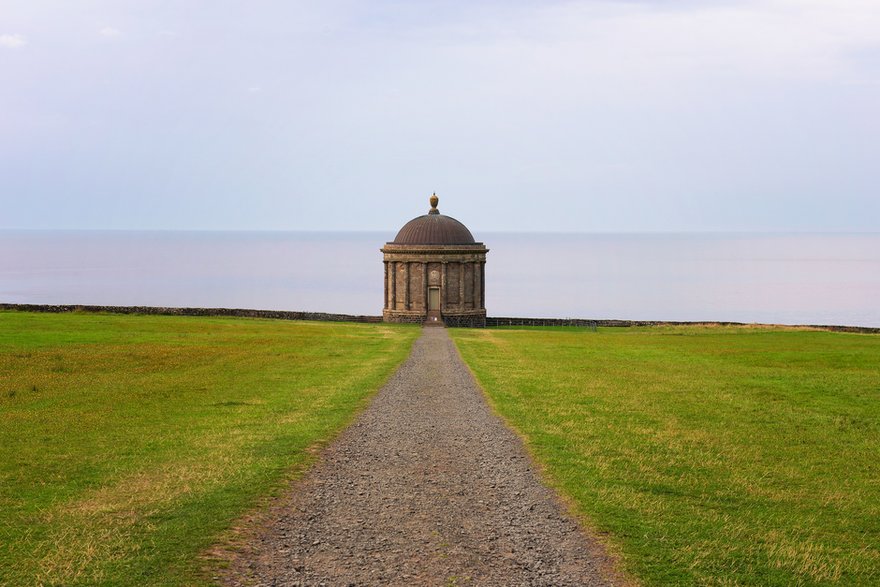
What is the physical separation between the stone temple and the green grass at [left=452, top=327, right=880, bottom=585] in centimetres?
3214

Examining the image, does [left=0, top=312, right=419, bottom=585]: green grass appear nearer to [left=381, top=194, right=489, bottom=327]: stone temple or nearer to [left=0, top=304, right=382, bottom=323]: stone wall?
[left=0, top=304, right=382, bottom=323]: stone wall

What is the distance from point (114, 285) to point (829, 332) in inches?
6227

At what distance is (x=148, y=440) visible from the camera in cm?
2119

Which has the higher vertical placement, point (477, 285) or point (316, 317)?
point (477, 285)

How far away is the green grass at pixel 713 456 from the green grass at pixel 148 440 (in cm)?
588

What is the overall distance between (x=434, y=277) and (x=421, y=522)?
61.2 metres

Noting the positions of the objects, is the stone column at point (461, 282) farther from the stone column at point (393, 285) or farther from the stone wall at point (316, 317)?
the stone column at point (393, 285)

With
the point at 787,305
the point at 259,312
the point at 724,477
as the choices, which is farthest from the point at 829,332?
the point at 787,305

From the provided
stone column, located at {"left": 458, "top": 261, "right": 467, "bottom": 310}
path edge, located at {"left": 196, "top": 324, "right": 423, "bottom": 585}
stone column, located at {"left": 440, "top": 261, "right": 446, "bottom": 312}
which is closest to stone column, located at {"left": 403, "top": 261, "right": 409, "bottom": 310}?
stone column, located at {"left": 440, "top": 261, "right": 446, "bottom": 312}

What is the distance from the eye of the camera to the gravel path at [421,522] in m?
12.2

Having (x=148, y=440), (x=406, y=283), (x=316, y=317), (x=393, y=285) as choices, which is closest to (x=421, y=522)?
(x=148, y=440)

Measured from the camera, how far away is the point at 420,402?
2697 centimetres

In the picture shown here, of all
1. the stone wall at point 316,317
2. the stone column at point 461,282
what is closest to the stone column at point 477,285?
the stone column at point 461,282

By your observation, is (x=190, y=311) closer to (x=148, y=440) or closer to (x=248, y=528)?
(x=148, y=440)
